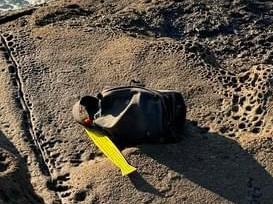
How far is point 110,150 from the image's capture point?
355 centimetres

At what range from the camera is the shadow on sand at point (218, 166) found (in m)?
3.31

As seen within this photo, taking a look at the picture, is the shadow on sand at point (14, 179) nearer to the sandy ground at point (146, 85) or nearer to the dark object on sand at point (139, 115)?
the sandy ground at point (146, 85)

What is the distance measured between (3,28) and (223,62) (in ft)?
4.92

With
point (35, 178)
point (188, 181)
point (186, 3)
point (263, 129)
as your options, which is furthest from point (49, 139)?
point (186, 3)

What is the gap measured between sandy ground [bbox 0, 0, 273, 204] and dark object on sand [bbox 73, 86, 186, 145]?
2.7 inches

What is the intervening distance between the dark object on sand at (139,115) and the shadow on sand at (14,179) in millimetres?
417

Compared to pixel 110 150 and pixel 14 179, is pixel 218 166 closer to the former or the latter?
pixel 110 150

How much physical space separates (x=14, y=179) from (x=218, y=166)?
950mm

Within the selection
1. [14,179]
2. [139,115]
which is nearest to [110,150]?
[139,115]

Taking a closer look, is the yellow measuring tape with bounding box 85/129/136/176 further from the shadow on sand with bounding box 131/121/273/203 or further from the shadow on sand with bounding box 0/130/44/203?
the shadow on sand with bounding box 0/130/44/203

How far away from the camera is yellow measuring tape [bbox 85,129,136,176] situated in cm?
343

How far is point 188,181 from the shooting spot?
11.0 ft

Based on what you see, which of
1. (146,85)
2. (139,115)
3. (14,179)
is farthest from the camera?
(146,85)

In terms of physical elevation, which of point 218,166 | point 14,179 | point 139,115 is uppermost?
point 139,115
